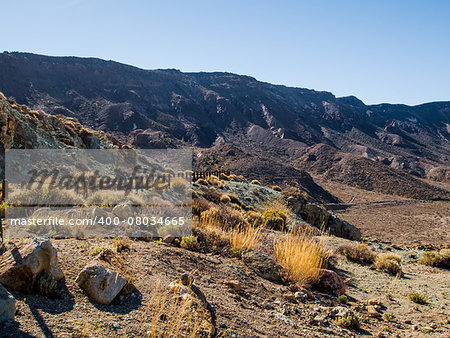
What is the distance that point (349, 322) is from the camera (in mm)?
4844

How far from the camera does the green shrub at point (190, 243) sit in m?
6.55

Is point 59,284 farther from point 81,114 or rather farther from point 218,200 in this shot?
point 81,114

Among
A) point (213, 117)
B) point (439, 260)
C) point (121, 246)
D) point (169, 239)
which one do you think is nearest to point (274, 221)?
point (439, 260)


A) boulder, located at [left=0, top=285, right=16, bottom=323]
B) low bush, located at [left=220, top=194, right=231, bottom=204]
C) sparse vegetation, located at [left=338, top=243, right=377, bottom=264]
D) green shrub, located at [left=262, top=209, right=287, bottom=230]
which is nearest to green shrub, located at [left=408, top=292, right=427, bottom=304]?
sparse vegetation, located at [left=338, top=243, right=377, bottom=264]

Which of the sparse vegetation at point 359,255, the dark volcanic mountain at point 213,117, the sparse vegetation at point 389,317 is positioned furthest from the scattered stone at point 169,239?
the dark volcanic mountain at point 213,117

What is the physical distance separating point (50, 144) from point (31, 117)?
3.16 metres

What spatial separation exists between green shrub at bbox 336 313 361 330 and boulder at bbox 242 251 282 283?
151 centimetres

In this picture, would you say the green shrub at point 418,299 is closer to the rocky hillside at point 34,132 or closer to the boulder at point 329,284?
the boulder at point 329,284

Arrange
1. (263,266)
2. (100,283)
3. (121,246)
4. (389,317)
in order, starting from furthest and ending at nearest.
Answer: (263,266), (389,317), (121,246), (100,283)

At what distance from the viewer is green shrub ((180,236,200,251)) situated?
6550 millimetres

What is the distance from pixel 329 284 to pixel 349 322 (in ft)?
5.04

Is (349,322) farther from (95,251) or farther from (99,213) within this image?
(99,213)

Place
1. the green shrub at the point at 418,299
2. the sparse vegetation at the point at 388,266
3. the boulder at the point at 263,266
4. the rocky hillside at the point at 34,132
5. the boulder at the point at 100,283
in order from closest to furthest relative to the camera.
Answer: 1. the boulder at the point at 100,283
2. the boulder at the point at 263,266
3. the green shrub at the point at 418,299
4. the sparse vegetation at the point at 388,266
5. the rocky hillside at the point at 34,132

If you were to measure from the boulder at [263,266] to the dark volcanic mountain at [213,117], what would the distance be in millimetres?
56031
